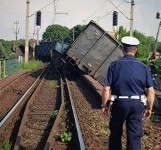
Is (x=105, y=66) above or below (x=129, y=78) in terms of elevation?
below

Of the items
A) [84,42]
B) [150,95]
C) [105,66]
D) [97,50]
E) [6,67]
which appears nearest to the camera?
[150,95]

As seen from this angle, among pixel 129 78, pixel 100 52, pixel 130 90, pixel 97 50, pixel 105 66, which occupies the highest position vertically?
pixel 97 50

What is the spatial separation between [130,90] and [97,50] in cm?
1394

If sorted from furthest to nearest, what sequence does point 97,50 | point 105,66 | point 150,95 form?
point 97,50 < point 105,66 < point 150,95

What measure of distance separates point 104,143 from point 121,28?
8451 centimetres

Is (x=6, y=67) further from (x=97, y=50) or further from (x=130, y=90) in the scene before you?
(x=130, y=90)

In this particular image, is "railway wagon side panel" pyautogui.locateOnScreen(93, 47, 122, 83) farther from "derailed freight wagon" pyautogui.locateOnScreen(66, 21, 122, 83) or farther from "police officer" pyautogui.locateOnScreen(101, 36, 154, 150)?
"police officer" pyautogui.locateOnScreen(101, 36, 154, 150)

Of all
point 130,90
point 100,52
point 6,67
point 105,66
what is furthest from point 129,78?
point 6,67

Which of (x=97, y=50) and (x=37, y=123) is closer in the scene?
(x=37, y=123)

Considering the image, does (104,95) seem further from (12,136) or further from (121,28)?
(121,28)

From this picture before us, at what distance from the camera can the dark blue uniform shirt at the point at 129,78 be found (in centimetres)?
507

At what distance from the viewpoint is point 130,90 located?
508 centimetres

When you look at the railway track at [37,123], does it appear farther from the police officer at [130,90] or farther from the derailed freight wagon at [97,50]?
the derailed freight wagon at [97,50]

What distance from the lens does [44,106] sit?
12.0 m
